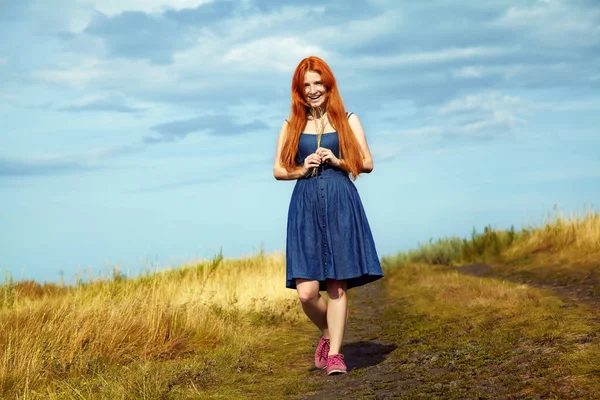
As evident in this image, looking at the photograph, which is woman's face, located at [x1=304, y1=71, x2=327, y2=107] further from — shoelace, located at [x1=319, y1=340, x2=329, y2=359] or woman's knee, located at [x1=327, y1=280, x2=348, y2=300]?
shoelace, located at [x1=319, y1=340, x2=329, y2=359]

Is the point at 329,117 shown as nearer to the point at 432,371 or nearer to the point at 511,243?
the point at 432,371

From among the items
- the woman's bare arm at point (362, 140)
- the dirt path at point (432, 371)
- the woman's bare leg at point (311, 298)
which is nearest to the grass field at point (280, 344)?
the dirt path at point (432, 371)

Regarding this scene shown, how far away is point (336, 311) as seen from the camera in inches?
214

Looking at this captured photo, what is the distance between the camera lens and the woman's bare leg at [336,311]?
5.44 m

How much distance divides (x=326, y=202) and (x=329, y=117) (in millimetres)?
719

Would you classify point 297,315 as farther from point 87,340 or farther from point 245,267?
point 245,267

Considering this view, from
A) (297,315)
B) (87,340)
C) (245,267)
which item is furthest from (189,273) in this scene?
(87,340)

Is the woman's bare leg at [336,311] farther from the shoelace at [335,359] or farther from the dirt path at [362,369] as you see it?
the dirt path at [362,369]

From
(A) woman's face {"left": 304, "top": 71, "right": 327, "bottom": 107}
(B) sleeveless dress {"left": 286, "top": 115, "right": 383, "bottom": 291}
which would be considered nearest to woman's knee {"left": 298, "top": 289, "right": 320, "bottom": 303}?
(B) sleeveless dress {"left": 286, "top": 115, "right": 383, "bottom": 291}

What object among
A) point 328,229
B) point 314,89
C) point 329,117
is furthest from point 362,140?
point 328,229

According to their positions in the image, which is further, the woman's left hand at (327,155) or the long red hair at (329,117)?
the long red hair at (329,117)

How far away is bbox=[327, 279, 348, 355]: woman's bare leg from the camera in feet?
17.9

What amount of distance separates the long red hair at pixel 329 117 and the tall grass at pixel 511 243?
8093 mm

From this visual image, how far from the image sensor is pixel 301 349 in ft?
23.2
